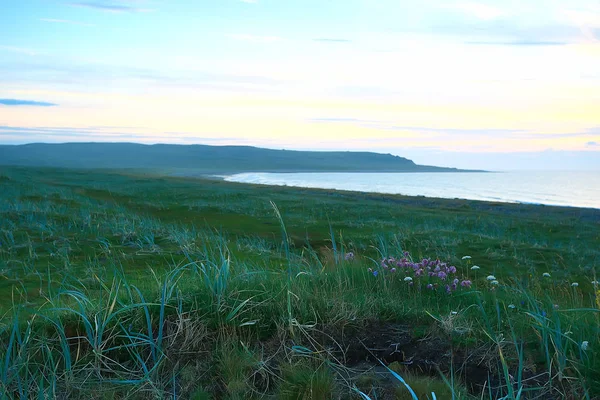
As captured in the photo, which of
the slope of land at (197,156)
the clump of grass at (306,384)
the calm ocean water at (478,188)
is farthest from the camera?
the slope of land at (197,156)

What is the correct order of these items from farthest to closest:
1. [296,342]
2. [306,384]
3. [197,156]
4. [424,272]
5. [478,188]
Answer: [197,156] → [478,188] → [424,272] → [296,342] → [306,384]

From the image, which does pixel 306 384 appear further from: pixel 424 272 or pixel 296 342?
pixel 424 272

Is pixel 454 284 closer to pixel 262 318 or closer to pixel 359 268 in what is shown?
pixel 359 268

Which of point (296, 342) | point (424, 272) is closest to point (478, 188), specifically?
point (424, 272)

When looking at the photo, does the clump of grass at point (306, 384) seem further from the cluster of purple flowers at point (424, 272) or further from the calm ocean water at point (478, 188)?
the calm ocean water at point (478, 188)

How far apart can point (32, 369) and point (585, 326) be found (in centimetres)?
342

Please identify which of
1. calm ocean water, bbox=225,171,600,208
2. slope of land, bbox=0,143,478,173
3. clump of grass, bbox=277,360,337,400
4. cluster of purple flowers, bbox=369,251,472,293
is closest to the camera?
clump of grass, bbox=277,360,337,400

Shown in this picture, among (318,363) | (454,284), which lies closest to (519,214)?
(454,284)

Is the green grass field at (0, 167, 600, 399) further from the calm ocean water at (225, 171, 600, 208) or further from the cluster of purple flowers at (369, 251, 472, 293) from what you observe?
the calm ocean water at (225, 171, 600, 208)

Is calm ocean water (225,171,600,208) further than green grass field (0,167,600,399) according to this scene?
Yes

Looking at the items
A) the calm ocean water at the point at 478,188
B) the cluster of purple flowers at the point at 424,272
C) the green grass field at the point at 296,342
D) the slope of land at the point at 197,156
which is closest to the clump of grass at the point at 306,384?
the green grass field at the point at 296,342

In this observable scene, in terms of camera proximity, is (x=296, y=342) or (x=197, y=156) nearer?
(x=296, y=342)

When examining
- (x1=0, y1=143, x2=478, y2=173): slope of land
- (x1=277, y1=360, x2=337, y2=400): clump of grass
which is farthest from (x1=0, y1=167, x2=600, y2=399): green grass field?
(x1=0, y1=143, x2=478, y2=173): slope of land

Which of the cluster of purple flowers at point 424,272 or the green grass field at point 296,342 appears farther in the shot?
the cluster of purple flowers at point 424,272
